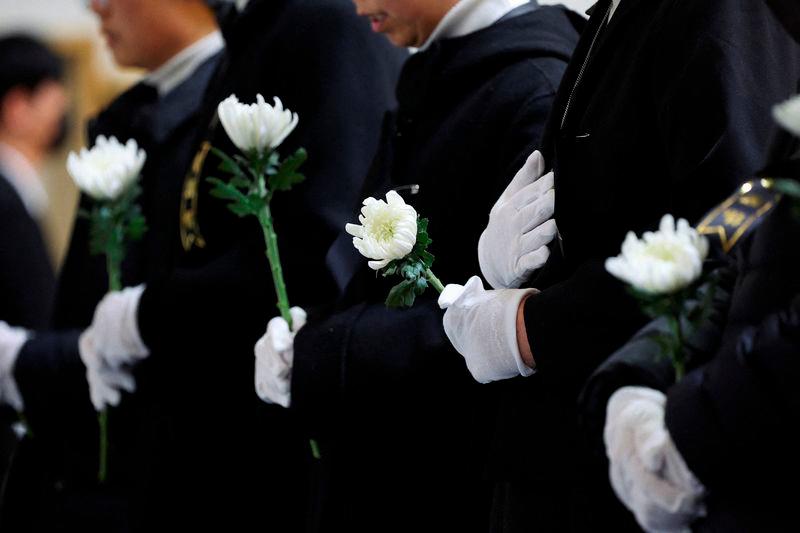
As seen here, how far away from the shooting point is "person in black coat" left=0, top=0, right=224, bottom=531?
2.91 meters

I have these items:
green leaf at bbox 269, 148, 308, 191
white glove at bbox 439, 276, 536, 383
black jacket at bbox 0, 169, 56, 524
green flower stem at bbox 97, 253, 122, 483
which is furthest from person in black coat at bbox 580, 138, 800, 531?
black jacket at bbox 0, 169, 56, 524

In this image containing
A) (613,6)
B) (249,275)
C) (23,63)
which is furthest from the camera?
(23,63)

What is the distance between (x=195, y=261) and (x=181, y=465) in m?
0.35

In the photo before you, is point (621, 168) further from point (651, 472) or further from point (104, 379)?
point (104, 379)

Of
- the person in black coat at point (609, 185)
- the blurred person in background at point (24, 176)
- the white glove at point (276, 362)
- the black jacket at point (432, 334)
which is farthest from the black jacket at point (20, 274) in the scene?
the person in black coat at point (609, 185)

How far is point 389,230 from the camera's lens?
173 centimetres

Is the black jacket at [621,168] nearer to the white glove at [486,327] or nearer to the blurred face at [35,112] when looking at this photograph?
the white glove at [486,327]

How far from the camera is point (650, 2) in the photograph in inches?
66.9

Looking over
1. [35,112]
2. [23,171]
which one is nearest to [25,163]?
[23,171]

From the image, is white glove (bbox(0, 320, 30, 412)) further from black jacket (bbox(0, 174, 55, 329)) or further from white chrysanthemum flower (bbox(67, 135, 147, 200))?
white chrysanthemum flower (bbox(67, 135, 147, 200))

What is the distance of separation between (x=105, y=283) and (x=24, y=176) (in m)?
1.43

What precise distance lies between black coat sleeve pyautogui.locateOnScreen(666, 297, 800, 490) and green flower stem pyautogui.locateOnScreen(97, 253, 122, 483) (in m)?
1.64

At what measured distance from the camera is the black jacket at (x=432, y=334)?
204cm

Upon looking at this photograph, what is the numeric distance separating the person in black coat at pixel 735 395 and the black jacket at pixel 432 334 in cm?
59
